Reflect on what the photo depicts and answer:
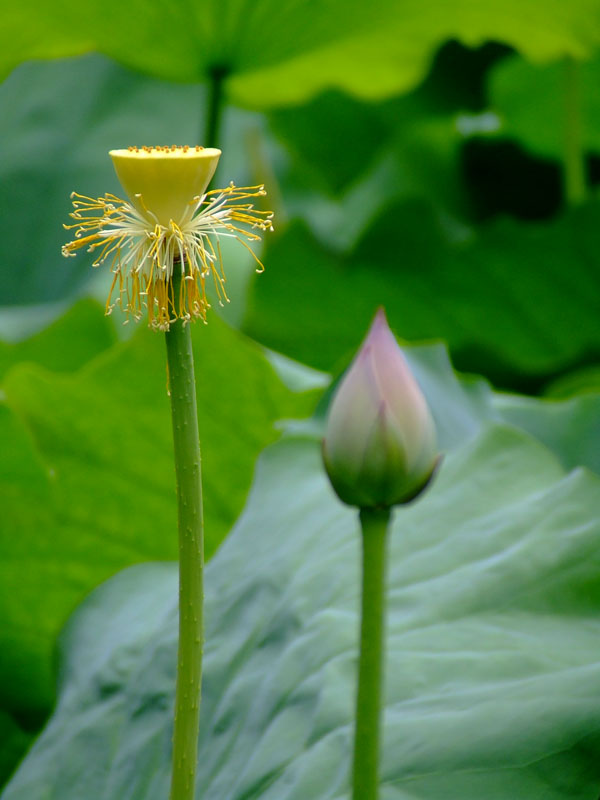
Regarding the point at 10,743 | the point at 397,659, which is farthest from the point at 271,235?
the point at 397,659

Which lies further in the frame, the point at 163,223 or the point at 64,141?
the point at 64,141

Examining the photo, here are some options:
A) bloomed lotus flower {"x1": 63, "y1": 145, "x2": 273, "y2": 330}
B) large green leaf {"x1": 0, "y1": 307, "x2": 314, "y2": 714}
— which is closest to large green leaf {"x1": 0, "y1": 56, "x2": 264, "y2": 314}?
large green leaf {"x1": 0, "y1": 307, "x2": 314, "y2": 714}

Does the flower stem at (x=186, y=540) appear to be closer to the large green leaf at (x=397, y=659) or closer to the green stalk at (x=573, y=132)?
the large green leaf at (x=397, y=659)

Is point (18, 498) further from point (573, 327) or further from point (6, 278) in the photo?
point (6, 278)

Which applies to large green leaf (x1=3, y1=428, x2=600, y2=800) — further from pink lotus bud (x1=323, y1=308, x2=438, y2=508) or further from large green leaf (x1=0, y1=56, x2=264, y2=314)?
large green leaf (x1=0, y1=56, x2=264, y2=314)

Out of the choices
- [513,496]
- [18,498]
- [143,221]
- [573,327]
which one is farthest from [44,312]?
[143,221]

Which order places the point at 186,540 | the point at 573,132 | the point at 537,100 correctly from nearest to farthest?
1. the point at 186,540
2. the point at 573,132
3. the point at 537,100

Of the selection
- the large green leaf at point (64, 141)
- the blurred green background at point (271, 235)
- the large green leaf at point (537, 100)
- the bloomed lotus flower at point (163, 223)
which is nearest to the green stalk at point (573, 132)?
the blurred green background at point (271, 235)

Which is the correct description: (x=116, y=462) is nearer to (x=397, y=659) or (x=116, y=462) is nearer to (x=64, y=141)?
(x=397, y=659)
